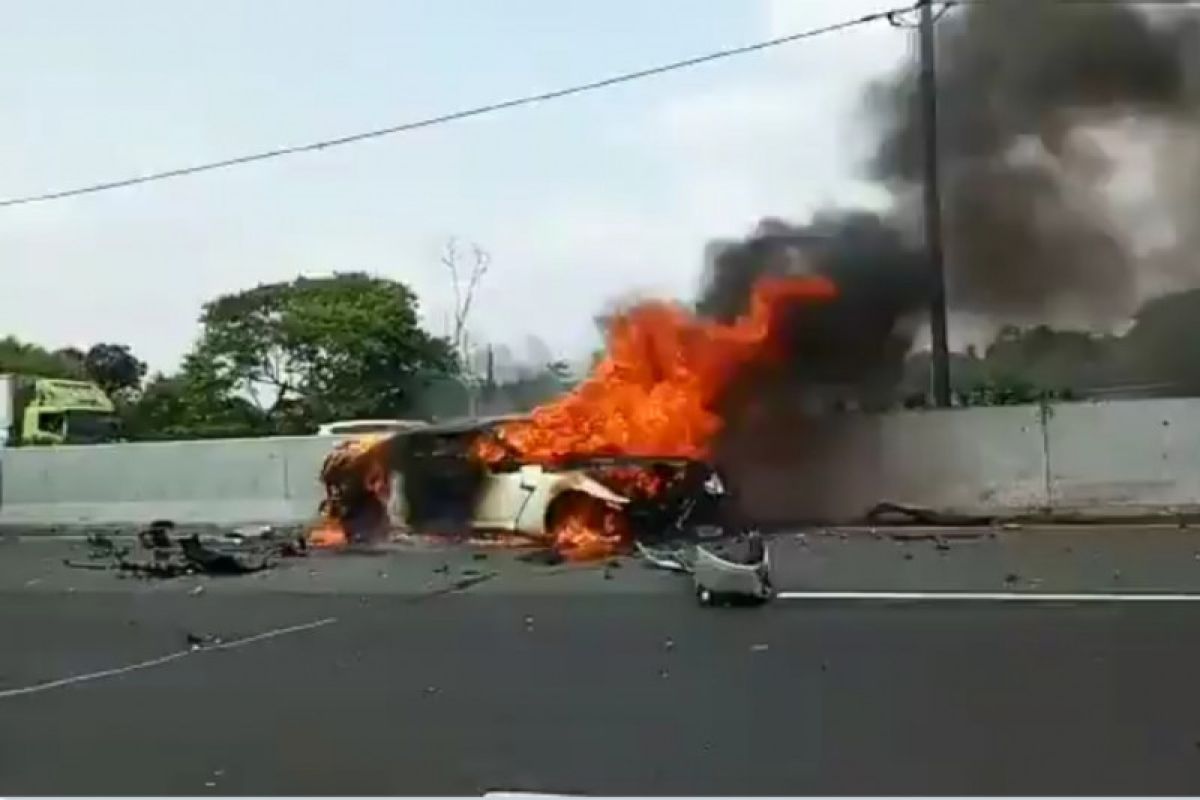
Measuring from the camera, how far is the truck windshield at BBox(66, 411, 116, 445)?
32.3 meters

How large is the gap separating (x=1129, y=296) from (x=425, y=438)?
919cm

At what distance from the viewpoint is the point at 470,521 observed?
16.5 metres

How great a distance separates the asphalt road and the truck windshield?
860 inches

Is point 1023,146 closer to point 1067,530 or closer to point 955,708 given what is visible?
point 1067,530

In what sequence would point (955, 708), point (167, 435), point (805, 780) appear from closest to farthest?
point (805, 780) → point (955, 708) → point (167, 435)

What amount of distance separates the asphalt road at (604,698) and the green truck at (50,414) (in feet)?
67.6

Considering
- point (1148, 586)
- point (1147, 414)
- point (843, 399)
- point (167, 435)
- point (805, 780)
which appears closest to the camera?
point (805, 780)

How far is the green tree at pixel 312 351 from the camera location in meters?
39.2

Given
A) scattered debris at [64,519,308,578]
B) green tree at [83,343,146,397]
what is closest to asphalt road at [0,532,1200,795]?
scattered debris at [64,519,308,578]

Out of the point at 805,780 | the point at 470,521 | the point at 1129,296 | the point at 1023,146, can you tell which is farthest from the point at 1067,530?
the point at 805,780

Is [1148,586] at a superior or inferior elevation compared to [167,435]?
inferior

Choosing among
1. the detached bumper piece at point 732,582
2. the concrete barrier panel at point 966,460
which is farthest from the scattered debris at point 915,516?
the detached bumper piece at point 732,582

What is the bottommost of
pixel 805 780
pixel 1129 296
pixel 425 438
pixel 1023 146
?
pixel 805 780

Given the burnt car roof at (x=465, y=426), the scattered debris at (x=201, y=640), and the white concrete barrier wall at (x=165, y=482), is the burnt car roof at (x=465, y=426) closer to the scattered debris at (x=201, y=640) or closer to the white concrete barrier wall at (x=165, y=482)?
the white concrete barrier wall at (x=165, y=482)
